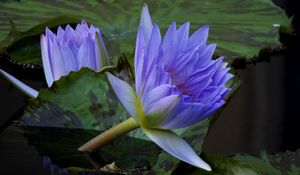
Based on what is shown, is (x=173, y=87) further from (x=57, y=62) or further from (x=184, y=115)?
(x=57, y=62)

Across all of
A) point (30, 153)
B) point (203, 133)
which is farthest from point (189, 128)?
point (30, 153)

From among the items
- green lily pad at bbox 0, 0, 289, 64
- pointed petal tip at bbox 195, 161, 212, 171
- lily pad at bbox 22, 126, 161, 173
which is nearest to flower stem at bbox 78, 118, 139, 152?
lily pad at bbox 22, 126, 161, 173

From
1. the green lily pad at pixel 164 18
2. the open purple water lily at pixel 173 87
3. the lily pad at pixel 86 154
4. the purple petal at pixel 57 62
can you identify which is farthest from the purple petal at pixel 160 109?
the green lily pad at pixel 164 18

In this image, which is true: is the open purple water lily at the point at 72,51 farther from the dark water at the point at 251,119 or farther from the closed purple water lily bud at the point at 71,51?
the dark water at the point at 251,119

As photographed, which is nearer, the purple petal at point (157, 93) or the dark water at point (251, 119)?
the purple petal at point (157, 93)

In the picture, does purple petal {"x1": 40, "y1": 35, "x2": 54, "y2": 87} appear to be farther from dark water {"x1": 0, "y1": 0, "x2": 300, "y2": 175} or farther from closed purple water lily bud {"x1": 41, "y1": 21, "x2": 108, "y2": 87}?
dark water {"x1": 0, "y1": 0, "x2": 300, "y2": 175}

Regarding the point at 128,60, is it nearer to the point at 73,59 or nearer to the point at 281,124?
the point at 73,59
